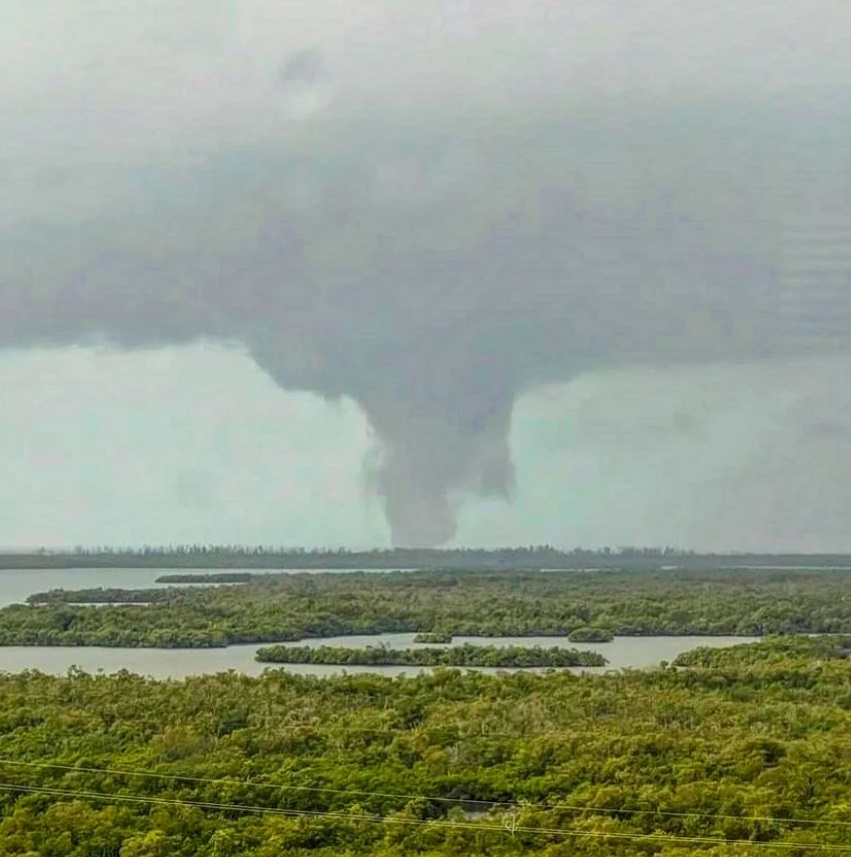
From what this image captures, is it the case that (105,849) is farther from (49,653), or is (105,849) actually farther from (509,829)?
(49,653)

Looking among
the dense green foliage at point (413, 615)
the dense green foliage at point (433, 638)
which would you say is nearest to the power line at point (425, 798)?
the dense green foliage at point (413, 615)

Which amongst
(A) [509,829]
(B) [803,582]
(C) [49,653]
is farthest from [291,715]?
(B) [803,582]

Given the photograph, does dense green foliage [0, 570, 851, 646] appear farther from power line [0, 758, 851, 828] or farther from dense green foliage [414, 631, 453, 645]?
power line [0, 758, 851, 828]

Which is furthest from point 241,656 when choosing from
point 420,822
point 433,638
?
point 420,822

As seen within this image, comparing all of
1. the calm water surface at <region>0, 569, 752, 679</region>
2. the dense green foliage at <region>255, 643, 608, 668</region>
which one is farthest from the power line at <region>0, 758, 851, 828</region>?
the dense green foliage at <region>255, 643, 608, 668</region>

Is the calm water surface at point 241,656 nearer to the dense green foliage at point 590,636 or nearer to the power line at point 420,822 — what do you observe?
the dense green foliage at point 590,636

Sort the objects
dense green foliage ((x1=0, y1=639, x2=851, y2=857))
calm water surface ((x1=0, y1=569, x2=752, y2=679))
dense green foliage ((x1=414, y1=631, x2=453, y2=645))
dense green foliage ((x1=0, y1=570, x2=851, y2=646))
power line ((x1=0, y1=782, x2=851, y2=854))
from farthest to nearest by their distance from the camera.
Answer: dense green foliage ((x1=0, y1=570, x2=851, y2=646))
dense green foliage ((x1=414, y1=631, x2=453, y2=645))
calm water surface ((x1=0, y1=569, x2=752, y2=679))
dense green foliage ((x1=0, y1=639, x2=851, y2=857))
power line ((x1=0, y1=782, x2=851, y2=854))

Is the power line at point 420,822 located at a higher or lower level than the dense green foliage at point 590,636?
higher
